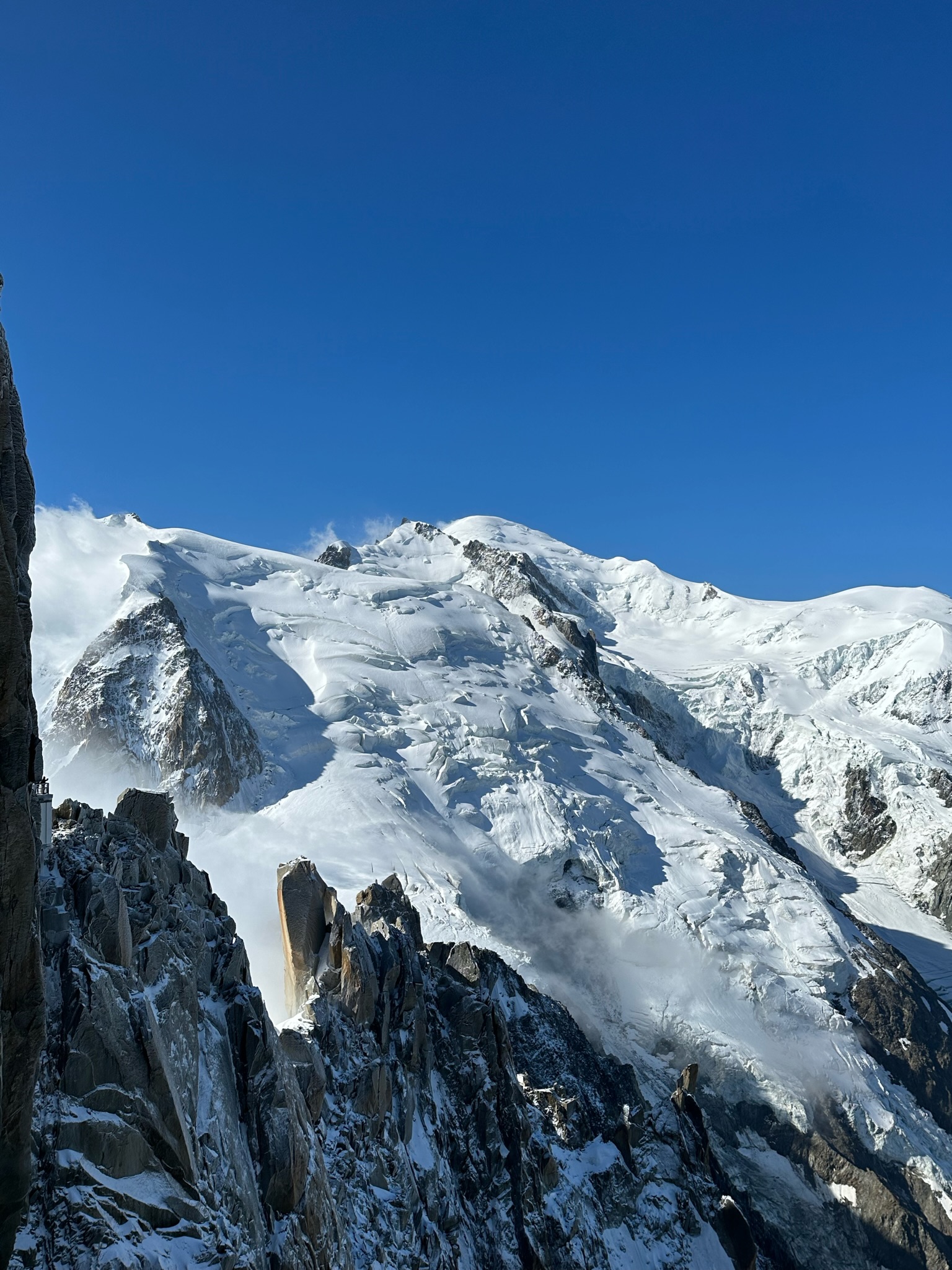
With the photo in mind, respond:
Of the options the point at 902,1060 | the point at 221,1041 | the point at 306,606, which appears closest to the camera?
the point at 221,1041

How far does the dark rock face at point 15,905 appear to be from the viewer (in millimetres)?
14531

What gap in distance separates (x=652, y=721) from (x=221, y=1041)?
6897 inches

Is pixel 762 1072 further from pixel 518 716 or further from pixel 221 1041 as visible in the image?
pixel 221 1041

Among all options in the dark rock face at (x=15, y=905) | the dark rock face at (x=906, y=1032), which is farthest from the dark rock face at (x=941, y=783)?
the dark rock face at (x=15, y=905)

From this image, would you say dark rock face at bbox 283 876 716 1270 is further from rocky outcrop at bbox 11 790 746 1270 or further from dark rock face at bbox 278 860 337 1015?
dark rock face at bbox 278 860 337 1015

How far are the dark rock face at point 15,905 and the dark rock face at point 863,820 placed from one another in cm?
17723

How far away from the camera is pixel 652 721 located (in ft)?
640

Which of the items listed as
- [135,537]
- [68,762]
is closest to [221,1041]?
[68,762]

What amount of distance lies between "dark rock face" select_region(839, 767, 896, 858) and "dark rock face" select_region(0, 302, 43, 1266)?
177 m

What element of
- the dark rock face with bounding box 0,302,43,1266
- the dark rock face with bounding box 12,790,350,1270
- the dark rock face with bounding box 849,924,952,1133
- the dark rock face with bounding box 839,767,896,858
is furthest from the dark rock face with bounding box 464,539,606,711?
the dark rock face with bounding box 0,302,43,1266

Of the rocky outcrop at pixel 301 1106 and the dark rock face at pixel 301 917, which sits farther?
the dark rock face at pixel 301 917

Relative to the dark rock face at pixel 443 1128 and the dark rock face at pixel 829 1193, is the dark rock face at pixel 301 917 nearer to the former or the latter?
the dark rock face at pixel 443 1128

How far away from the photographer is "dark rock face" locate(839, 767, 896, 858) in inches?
6747

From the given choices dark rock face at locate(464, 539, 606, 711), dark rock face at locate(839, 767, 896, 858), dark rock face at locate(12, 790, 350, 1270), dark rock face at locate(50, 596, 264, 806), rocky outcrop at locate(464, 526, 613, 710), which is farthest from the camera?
dark rock face at locate(839, 767, 896, 858)
